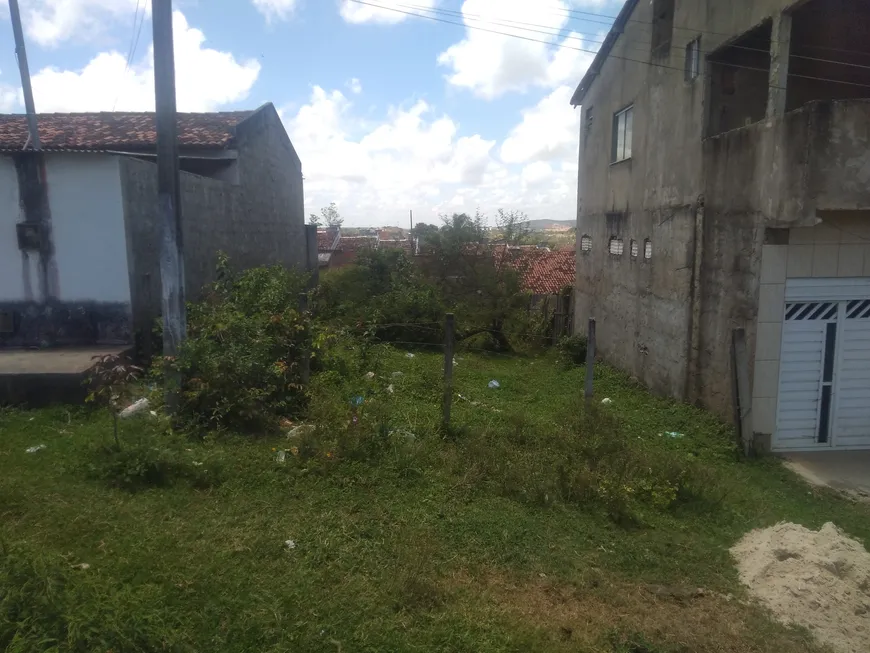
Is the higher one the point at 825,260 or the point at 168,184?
the point at 168,184

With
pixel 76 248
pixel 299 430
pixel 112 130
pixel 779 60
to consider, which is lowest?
pixel 299 430

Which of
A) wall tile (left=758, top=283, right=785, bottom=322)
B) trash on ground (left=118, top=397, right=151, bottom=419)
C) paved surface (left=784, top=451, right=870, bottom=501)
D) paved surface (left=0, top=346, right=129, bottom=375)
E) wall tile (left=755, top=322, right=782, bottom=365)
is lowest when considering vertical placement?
paved surface (left=784, top=451, right=870, bottom=501)

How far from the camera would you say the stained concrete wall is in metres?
9.01

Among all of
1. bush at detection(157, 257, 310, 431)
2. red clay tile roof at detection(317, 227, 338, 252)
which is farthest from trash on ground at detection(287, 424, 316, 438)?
red clay tile roof at detection(317, 227, 338, 252)

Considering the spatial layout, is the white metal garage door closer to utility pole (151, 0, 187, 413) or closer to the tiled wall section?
the tiled wall section

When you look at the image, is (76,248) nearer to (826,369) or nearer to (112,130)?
(112,130)

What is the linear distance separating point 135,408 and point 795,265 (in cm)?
777

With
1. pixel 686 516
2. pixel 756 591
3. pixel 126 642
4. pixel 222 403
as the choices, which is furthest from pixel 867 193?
pixel 126 642

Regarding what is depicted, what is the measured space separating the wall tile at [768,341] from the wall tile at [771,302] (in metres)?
0.07

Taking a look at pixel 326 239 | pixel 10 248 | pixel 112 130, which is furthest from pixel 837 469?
pixel 326 239

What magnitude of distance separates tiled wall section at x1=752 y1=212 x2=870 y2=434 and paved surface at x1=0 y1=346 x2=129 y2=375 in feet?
25.9

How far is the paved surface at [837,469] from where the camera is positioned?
6.54m

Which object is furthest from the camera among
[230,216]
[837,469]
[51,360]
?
[230,216]

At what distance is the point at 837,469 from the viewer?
703 cm
